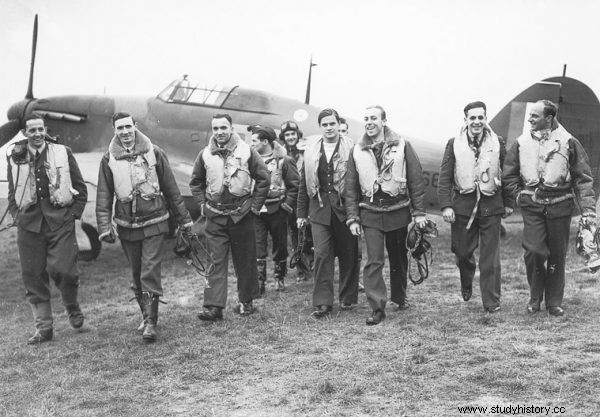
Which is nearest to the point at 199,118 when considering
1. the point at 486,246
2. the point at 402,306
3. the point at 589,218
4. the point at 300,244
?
the point at 300,244

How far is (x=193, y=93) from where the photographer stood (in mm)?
12055

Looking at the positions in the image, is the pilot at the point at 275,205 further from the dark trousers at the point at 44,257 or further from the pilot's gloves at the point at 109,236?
Result: the dark trousers at the point at 44,257

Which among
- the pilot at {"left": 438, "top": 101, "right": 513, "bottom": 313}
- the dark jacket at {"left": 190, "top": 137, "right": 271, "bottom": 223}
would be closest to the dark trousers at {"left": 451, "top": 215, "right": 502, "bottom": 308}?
the pilot at {"left": 438, "top": 101, "right": 513, "bottom": 313}

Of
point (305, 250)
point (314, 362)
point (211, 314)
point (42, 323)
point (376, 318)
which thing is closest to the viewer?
point (314, 362)

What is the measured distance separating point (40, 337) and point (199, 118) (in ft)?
19.5

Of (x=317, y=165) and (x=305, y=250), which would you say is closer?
(x=317, y=165)

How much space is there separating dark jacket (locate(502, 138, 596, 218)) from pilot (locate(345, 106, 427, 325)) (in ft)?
2.62

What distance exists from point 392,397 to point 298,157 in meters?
5.09


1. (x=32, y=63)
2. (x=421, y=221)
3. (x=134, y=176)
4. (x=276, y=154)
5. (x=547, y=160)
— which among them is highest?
(x=32, y=63)

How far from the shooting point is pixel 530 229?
6.34 metres

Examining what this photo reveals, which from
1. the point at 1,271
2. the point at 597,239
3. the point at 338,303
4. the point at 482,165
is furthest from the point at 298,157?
the point at 1,271

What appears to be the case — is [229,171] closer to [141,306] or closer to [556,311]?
[141,306]

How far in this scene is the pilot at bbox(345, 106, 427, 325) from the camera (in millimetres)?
6488

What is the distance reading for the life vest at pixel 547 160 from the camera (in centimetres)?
618
